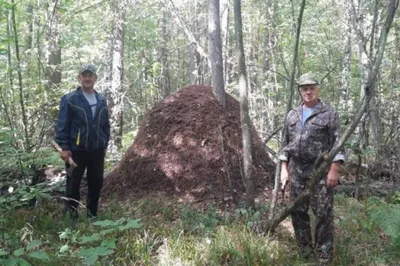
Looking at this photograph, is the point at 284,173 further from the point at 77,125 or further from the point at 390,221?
the point at 77,125

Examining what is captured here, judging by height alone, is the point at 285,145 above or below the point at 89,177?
above

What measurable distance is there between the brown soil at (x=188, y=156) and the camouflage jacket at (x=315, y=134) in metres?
2.20

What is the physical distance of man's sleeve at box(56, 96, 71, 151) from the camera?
5.06 m

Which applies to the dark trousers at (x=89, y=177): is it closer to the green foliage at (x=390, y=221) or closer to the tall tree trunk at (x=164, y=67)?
the green foliage at (x=390, y=221)

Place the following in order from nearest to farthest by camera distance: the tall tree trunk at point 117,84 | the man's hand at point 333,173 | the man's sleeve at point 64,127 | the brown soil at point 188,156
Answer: the man's hand at point 333,173, the man's sleeve at point 64,127, the brown soil at point 188,156, the tall tree trunk at point 117,84

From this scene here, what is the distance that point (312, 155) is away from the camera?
159 inches

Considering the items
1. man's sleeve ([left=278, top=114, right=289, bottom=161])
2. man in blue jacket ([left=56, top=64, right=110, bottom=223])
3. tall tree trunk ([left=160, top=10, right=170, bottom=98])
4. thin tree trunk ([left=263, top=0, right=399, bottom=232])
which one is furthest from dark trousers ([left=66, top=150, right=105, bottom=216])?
tall tree trunk ([left=160, top=10, right=170, bottom=98])

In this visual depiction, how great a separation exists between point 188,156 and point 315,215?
9.56 ft

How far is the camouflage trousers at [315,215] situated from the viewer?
406 cm

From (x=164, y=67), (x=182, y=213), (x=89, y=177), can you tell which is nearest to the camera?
(x=89, y=177)

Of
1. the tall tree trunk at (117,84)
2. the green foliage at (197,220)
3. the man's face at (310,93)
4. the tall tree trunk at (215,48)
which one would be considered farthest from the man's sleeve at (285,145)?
the tall tree trunk at (117,84)

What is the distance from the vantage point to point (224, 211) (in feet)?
18.9

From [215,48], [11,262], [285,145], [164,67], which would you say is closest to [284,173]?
[285,145]

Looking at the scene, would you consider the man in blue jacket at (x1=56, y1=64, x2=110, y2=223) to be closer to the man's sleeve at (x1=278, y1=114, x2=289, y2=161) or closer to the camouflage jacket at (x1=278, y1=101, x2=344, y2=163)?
the man's sleeve at (x1=278, y1=114, x2=289, y2=161)
